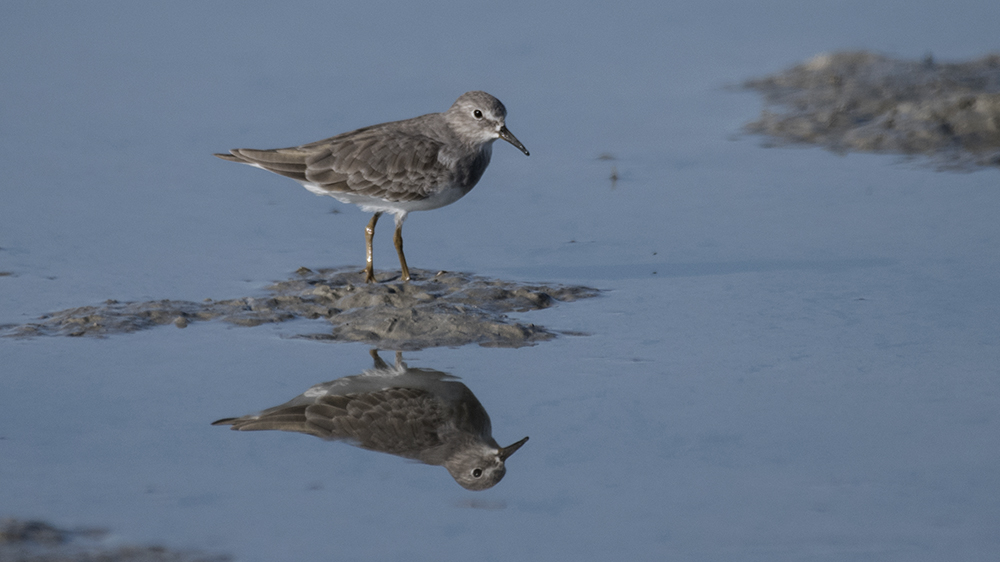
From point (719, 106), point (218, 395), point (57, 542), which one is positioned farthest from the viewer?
Result: point (719, 106)

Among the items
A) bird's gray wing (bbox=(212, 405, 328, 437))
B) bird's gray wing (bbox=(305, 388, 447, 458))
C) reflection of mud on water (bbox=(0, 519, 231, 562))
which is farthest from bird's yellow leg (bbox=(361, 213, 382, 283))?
reflection of mud on water (bbox=(0, 519, 231, 562))

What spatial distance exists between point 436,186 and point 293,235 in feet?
4.43

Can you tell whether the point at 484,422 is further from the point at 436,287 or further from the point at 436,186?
the point at 436,186

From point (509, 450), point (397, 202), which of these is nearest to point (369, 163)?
point (397, 202)

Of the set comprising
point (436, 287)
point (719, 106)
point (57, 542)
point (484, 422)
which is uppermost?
point (719, 106)

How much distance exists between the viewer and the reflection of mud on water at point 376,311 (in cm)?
709

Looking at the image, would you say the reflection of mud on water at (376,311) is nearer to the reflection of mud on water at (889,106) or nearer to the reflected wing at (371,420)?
the reflected wing at (371,420)

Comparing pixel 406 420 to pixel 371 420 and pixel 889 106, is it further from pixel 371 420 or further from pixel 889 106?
pixel 889 106

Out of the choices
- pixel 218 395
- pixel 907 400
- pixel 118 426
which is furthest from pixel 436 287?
pixel 907 400

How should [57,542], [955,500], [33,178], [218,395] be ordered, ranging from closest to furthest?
[57,542]
[955,500]
[218,395]
[33,178]

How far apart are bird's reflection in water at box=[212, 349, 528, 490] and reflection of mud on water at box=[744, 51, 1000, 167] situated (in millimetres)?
5981

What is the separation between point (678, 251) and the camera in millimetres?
8594

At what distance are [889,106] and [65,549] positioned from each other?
9.23 metres

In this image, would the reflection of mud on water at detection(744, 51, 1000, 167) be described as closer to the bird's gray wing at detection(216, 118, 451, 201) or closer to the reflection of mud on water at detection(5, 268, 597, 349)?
the bird's gray wing at detection(216, 118, 451, 201)
